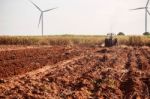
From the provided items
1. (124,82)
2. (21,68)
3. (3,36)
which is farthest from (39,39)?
(124,82)

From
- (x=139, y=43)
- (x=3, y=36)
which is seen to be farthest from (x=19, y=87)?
(x=3, y=36)

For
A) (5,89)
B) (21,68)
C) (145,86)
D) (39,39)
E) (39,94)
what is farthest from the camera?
(39,39)

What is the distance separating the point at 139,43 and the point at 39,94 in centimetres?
3887

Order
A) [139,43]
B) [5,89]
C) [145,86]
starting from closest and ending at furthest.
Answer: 1. [5,89]
2. [145,86]
3. [139,43]

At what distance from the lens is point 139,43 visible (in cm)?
4866

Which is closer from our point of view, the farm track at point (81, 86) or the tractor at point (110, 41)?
the farm track at point (81, 86)

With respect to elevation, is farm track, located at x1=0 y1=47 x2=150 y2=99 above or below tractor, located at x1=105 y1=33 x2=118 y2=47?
below

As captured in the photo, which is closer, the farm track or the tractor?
the farm track

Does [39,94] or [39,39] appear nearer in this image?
[39,94]

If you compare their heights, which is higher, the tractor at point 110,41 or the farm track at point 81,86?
the tractor at point 110,41

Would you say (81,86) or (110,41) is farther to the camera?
(110,41)

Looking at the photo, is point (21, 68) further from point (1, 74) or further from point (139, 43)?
point (139, 43)

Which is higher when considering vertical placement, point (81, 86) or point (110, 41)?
point (110, 41)

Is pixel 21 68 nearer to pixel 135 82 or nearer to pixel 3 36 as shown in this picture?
pixel 135 82
